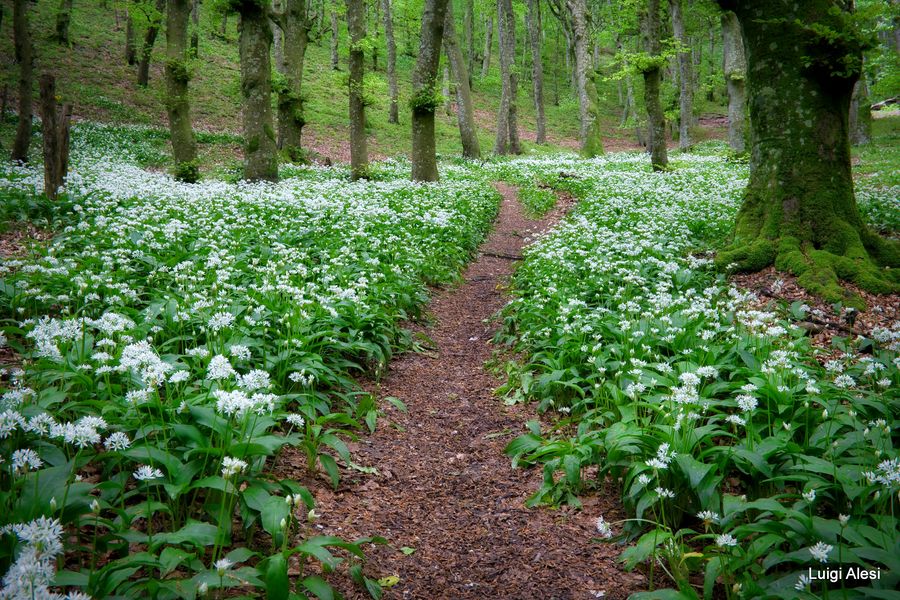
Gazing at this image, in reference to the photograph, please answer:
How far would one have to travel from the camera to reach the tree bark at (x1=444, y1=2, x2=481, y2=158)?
80.0 ft

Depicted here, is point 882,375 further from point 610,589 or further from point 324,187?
point 324,187

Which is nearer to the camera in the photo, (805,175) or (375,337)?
(375,337)

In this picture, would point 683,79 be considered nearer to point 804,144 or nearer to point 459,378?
point 804,144

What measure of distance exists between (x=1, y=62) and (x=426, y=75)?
900 inches

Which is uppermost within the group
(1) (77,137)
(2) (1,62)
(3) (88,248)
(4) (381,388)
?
(2) (1,62)

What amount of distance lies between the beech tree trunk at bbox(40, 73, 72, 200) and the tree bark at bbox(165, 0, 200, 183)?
432cm

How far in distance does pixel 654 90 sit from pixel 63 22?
32.2 meters

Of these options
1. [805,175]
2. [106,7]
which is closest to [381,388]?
[805,175]

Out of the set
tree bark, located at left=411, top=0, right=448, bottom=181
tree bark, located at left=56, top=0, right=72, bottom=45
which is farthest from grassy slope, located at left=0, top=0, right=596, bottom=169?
tree bark, located at left=411, top=0, right=448, bottom=181

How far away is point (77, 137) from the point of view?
67.2 feet

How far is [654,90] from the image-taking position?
57.0 ft

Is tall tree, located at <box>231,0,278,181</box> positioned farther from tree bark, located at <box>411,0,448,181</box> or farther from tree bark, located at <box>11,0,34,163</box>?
tree bark, located at <box>11,0,34,163</box>

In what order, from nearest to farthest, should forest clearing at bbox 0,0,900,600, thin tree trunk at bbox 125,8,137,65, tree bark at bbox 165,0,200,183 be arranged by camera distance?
1. forest clearing at bbox 0,0,900,600
2. tree bark at bbox 165,0,200,183
3. thin tree trunk at bbox 125,8,137,65

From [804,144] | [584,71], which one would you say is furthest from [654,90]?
[804,144]
